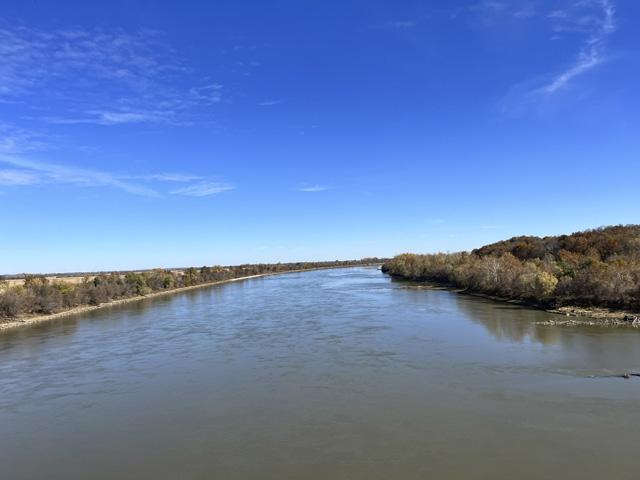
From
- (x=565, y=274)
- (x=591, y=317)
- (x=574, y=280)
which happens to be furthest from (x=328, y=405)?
(x=565, y=274)

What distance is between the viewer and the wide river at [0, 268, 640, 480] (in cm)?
802

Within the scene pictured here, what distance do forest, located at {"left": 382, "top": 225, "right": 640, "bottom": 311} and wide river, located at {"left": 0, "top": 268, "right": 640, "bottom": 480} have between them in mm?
6470

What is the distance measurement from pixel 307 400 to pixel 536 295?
22.8 meters

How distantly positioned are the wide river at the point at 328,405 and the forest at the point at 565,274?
21.2 feet

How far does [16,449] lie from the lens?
913 centimetres

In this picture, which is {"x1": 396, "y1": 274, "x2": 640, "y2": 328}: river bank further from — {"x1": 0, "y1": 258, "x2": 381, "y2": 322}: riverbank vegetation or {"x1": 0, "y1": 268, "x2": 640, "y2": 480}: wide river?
{"x1": 0, "y1": 258, "x2": 381, "y2": 322}: riverbank vegetation

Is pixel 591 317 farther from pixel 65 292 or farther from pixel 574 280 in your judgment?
pixel 65 292

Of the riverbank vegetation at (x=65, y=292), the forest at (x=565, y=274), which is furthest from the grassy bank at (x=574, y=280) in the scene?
the riverbank vegetation at (x=65, y=292)

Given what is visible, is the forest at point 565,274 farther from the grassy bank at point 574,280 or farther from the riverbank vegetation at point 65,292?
the riverbank vegetation at point 65,292

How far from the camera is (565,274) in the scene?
29250mm

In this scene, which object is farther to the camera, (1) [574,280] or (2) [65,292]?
(2) [65,292]

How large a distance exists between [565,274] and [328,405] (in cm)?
2358

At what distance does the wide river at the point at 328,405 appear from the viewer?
26.3ft

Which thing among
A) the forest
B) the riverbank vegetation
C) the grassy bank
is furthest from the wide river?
the riverbank vegetation
